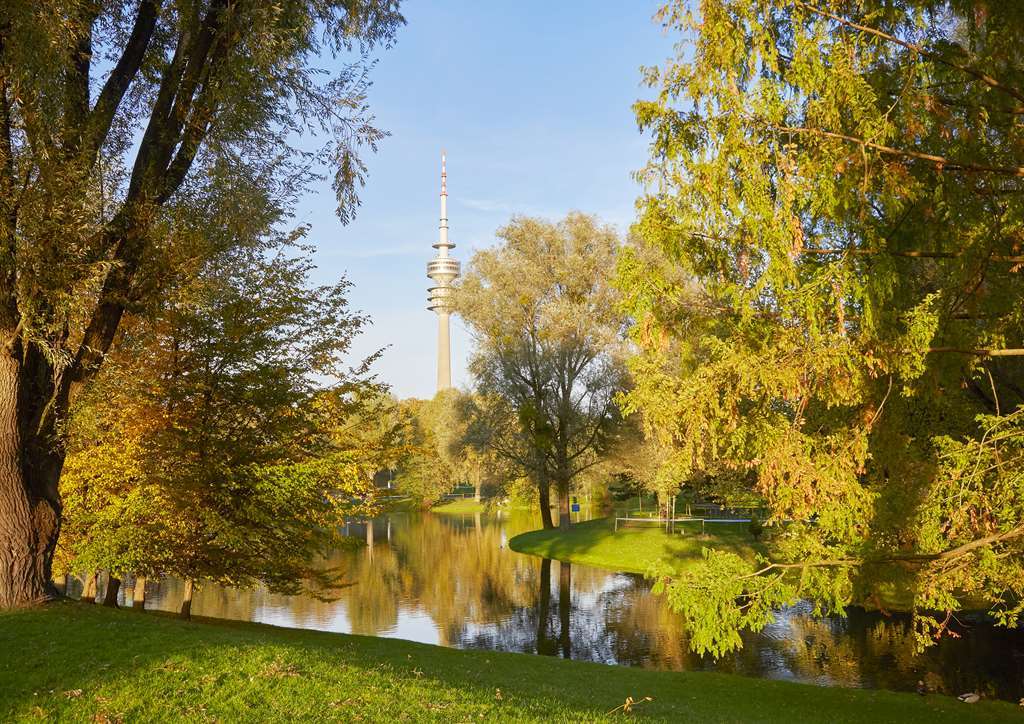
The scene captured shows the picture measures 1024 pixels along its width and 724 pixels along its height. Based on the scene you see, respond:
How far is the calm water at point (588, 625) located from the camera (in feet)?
55.3

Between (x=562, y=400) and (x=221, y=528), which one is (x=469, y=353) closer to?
(x=562, y=400)

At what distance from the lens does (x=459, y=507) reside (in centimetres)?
7169

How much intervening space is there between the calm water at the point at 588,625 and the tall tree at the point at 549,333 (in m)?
6.49

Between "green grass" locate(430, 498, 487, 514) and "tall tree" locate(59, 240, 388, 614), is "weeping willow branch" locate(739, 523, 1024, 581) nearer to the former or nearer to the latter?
"tall tree" locate(59, 240, 388, 614)

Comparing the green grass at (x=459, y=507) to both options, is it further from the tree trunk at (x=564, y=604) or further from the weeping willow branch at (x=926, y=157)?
the weeping willow branch at (x=926, y=157)

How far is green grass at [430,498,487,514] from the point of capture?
227ft

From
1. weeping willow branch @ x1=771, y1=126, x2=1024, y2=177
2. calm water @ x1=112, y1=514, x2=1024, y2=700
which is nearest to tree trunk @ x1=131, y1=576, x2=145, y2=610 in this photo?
calm water @ x1=112, y1=514, x2=1024, y2=700

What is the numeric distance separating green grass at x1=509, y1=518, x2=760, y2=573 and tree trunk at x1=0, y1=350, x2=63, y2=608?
21817mm

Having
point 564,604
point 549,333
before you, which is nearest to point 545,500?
point 549,333

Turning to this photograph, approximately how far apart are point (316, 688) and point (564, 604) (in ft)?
62.1

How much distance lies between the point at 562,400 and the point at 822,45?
95.6 ft

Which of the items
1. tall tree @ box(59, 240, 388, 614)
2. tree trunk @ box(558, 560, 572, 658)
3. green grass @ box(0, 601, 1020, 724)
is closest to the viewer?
green grass @ box(0, 601, 1020, 724)

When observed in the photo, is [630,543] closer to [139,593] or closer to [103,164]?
[139,593]

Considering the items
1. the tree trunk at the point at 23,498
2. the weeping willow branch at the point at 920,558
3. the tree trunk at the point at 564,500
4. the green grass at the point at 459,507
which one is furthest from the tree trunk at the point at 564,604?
the green grass at the point at 459,507
